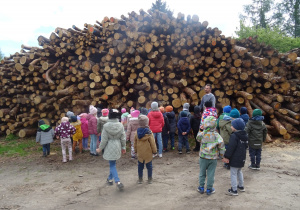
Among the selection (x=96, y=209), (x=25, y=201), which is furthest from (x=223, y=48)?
(x=25, y=201)

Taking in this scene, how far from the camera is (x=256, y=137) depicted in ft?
19.2

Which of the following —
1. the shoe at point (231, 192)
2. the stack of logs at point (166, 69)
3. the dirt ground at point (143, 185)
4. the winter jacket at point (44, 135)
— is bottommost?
the dirt ground at point (143, 185)

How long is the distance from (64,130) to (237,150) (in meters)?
5.30

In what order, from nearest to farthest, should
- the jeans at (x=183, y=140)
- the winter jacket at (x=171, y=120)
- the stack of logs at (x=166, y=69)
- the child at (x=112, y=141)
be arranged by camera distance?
the child at (x=112, y=141) < the jeans at (x=183, y=140) < the winter jacket at (x=171, y=120) < the stack of logs at (x=166, y=69)

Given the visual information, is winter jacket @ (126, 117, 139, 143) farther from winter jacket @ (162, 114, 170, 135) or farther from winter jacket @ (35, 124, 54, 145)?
winter jacket @ (35, 124, 54, 145)

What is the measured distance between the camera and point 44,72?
10.9 m

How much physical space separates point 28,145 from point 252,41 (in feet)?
36.5

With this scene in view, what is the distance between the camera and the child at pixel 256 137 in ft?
19.2

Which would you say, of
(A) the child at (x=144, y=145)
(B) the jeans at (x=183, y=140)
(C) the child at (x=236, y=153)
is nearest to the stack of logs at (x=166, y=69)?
(B) the jeans at (x=183, y=140)

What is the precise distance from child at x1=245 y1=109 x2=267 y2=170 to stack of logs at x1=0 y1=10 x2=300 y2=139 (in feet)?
9.98

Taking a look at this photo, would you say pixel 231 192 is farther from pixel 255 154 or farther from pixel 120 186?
pixel 120 186

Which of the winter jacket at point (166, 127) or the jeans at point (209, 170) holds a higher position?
the winter jacket at point (166, 127)

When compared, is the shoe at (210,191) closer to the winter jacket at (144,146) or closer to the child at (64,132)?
the winter jacket at (144,146)

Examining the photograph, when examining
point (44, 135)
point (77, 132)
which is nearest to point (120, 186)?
point (77, 132)
